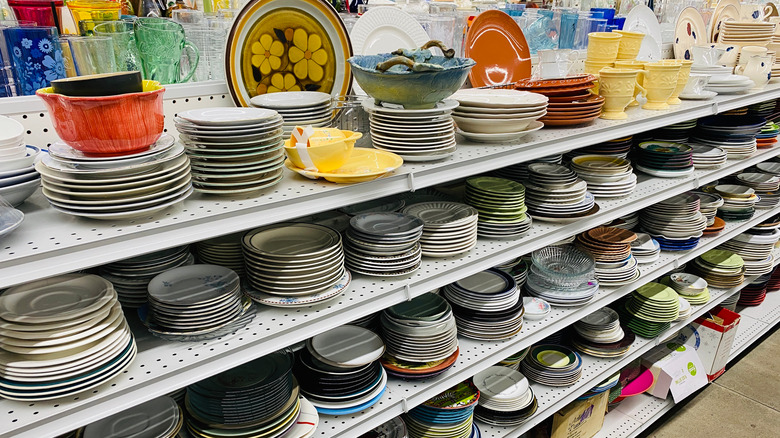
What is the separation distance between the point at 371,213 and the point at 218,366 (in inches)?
27.7

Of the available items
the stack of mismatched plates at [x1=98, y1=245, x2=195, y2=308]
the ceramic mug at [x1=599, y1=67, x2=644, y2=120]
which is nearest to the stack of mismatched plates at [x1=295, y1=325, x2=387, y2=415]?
the stack of mismatched plates at [x1=98, y1=245, x2=195, y2=308]

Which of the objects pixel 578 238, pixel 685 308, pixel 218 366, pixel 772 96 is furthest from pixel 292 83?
pixel 772 96

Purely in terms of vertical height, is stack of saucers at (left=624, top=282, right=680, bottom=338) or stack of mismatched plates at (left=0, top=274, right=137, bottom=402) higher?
stack of mismatched plates at (left=0, top=274, right=137, bottom=402)

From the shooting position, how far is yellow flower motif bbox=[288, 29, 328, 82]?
155cm

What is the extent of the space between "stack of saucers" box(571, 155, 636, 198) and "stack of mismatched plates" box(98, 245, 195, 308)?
1.65 meters

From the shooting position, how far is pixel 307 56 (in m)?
1.59

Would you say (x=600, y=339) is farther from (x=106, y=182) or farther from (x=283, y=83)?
(x=106, y=182)

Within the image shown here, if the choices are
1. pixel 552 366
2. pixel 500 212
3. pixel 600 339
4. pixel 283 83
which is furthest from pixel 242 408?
pixel 600 339

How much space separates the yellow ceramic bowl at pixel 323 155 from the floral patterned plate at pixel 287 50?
11.9 inches

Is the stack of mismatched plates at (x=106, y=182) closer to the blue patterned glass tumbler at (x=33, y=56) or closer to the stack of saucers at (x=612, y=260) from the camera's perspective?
the blue patterned glass tumbler at (x=33, y=56)

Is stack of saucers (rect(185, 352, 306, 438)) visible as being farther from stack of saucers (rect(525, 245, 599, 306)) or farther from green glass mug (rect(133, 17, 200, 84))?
stack of saucers (rect(525, 245, 599, 306))

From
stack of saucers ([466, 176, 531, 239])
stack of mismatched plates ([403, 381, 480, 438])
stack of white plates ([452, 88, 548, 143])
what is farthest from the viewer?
stack of mismatched plates ([403, 381, 480, 438])

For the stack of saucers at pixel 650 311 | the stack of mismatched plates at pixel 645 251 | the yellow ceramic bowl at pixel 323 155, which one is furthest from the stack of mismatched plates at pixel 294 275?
the stack of saucers at pixel 650 311

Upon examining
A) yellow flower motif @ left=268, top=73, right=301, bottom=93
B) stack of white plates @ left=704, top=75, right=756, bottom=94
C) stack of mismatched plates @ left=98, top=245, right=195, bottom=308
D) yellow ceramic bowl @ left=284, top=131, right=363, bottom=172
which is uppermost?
yellow flower motif @ left=268, top=73, right=301, bottom=93
